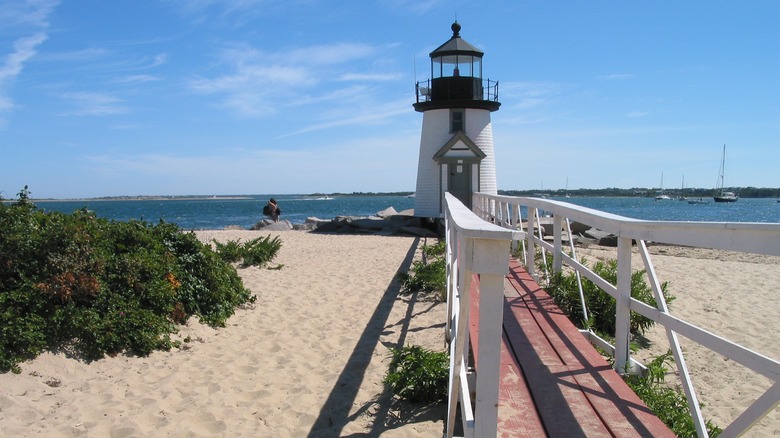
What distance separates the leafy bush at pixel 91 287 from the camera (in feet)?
17.9

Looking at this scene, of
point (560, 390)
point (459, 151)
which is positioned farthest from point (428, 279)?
point (459, 151)

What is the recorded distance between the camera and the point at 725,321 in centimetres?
791

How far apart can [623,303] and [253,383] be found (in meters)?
3.36

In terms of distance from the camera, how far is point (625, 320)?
3.79 m

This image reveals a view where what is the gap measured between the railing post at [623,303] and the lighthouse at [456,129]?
16.3m

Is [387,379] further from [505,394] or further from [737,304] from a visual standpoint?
[737,304]

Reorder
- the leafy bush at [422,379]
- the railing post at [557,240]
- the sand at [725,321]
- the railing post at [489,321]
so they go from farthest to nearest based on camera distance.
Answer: the railing post at [557,240] < the sand at [725,321] < the leafy bush at [422,379] < the railing post at [489,321]

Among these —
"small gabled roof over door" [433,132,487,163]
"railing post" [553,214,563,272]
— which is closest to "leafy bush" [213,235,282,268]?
"railing post" [553,214,563,272]

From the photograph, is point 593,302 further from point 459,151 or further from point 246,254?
point 459,151

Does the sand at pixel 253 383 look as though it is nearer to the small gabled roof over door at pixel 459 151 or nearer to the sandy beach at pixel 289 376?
the sandy beach at pixel 289 376

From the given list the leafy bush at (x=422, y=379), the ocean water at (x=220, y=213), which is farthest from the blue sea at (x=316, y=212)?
the leafy bush at (x=422, y=379)

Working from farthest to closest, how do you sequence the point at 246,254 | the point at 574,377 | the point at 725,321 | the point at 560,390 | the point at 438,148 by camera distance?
the point at 438,148 → the point at 246,254 → the point at 725,321 → the point at 574,377 → the point at 560,390

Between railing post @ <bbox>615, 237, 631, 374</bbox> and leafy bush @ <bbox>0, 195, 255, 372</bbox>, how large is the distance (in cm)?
457

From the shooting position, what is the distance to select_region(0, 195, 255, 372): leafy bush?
5461 mm
